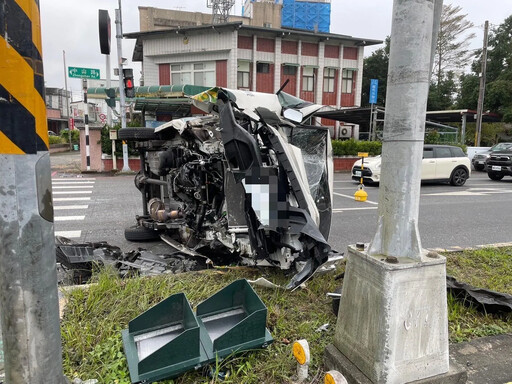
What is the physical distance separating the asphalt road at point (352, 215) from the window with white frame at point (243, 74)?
13341 mm

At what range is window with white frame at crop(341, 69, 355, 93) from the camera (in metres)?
26.4

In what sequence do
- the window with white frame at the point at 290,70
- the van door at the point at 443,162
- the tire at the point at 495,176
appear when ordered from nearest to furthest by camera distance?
the van door at the point at 443,162 → the tire at the point at 495,176 → the window with white frame at the point at 290,70

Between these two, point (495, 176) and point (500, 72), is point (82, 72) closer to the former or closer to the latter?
point (495, 176)

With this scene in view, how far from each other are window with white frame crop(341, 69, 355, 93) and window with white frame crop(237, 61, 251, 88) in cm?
712

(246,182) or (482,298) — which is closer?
(482,298)

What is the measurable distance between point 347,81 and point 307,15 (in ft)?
28.5

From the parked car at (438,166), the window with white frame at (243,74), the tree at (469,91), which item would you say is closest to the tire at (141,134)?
the parked car at (438,166)

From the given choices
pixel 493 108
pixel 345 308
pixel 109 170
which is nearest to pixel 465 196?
pixel 345 308

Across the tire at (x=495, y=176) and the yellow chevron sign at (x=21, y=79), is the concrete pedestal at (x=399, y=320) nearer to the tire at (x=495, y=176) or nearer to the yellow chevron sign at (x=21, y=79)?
the yellow chevron sign at (x=21, y=79)

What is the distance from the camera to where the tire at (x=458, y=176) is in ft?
48.9

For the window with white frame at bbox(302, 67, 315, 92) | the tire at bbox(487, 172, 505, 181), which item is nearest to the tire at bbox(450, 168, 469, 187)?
the tire at bbox(487, 172, 505, 181)

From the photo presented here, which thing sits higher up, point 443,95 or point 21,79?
point 443,95

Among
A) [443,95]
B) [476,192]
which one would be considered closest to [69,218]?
[476,192]

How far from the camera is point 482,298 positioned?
3.31m
